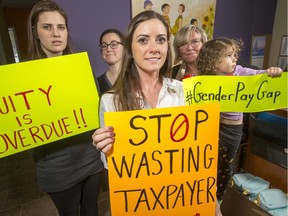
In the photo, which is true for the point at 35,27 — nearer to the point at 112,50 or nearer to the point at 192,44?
the point at 112,50

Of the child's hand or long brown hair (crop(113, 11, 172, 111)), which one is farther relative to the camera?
the child's hand

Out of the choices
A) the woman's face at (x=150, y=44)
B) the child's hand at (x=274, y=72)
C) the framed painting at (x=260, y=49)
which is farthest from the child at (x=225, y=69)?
the framed painting at (x=260, y=49)

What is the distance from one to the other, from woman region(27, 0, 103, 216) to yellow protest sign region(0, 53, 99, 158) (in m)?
0.11

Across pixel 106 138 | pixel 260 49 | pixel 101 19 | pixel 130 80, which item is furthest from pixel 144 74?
pixel 260 49

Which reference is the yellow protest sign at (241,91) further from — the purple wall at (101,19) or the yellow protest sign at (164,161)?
the purple wall at (101,19)

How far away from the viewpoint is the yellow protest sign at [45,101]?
744 mm

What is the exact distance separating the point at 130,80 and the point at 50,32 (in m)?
Result: 0.37

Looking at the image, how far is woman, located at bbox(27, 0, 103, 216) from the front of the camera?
2.86 feet

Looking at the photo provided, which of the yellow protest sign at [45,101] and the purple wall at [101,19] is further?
the purple wall at [101,19]

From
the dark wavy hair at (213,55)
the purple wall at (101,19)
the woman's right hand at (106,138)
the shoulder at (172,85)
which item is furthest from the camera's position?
the purple wall at (101,19)

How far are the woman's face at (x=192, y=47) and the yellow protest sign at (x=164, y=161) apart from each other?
0.63 meters

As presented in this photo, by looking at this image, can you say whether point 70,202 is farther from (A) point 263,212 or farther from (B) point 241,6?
(B) point 241,6

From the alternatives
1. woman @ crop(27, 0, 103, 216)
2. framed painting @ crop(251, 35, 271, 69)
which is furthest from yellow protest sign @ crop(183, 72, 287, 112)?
framed painting @ crop(251, 35, 271, 69)

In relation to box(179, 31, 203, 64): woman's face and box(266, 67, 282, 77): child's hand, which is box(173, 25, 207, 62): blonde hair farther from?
box(266, 67, 282, 77): child's hand
